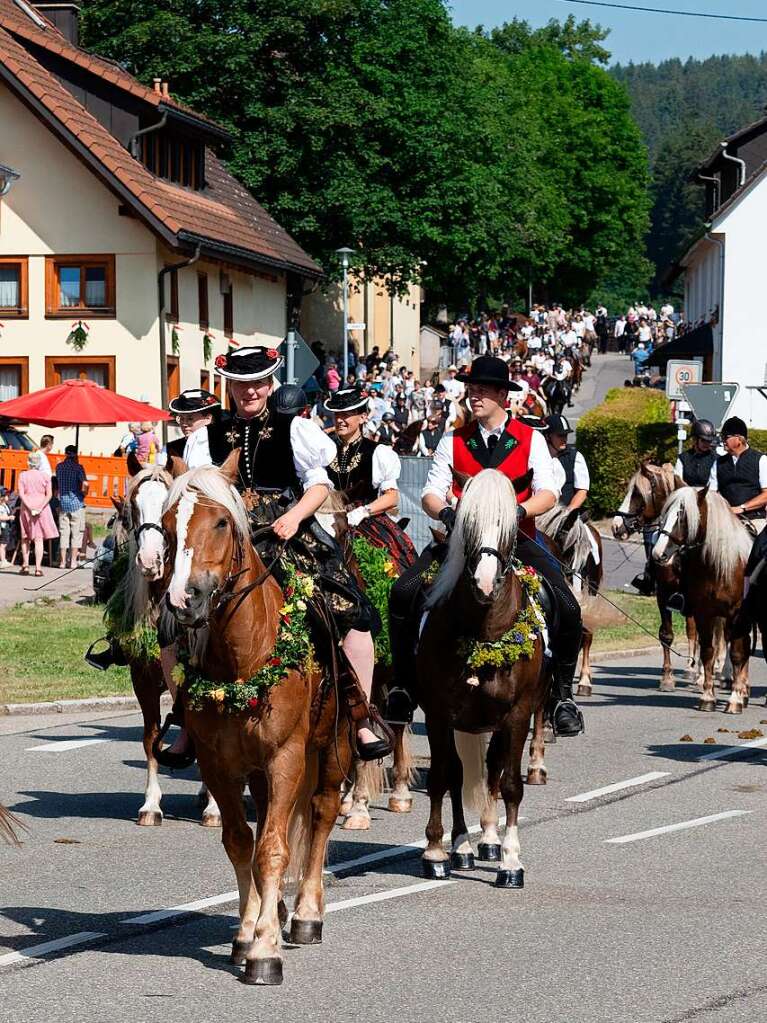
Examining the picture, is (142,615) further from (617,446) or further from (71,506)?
(617,446)

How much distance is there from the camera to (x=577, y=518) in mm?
17422

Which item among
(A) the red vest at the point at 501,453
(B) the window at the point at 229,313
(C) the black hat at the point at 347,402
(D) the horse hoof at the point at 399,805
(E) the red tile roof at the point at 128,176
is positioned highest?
(E) the red tile roof at the point at 128,176

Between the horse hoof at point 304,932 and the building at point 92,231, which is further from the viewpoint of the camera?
the building at point 92,231

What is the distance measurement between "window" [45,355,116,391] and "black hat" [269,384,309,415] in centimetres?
3741

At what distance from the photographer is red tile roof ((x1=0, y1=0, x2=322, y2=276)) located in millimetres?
43750

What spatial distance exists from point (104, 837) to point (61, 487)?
2159 centimetres

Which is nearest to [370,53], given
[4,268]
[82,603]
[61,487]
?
[4,268]

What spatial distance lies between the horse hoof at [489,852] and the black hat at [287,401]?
2.55m

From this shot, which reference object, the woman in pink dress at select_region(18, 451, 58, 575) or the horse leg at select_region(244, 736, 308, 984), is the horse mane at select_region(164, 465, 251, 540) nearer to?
the horse leg at select_region(244, 736, 308, 984)

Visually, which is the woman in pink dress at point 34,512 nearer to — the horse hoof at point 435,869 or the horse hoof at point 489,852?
the horse hoof at point 489,852

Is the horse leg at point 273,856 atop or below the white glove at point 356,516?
below

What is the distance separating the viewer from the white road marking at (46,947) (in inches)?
305

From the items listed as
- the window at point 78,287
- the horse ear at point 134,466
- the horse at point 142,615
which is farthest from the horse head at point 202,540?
the window at point 78,287

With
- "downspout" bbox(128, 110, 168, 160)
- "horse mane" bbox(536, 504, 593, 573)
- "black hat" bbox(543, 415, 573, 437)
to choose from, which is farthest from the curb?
"downspout" bbox(128, 110, 168, 160)
